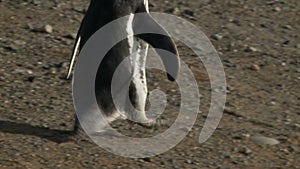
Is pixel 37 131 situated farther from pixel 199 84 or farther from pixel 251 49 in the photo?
pixel 251 49

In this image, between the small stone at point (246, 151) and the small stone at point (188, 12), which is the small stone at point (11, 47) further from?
the small stone at point (246, 151)

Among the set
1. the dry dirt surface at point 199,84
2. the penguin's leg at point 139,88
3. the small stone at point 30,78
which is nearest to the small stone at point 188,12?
the dry dirt surface at point 199,84

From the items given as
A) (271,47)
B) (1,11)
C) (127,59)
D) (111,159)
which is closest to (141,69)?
(127,59)

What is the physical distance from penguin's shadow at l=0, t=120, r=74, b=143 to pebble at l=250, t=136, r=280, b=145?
832mm

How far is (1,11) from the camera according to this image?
19.6 feet

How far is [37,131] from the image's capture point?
4.22 metres

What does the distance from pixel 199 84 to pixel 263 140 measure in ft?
2.57

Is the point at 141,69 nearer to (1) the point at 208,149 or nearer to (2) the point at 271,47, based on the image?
(1) the point at 208,149

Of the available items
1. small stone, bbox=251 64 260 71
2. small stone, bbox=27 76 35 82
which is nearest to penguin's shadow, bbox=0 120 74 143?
small stone, bbox=27 76 35 82

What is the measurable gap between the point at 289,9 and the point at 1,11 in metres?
1.89

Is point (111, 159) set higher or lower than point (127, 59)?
lower

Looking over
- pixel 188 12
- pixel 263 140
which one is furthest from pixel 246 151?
pixel 188 12

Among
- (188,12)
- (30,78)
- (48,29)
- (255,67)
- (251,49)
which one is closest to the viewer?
(30,78)

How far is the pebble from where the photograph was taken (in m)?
4.24
